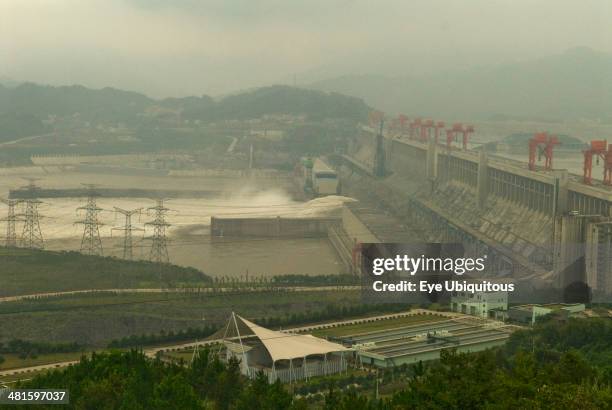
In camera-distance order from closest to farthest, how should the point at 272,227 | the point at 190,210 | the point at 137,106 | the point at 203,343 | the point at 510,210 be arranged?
1. the point at 203,343
2. the point at 510,210
3. the point at 272,227
4. the point at 190,210
5. the point at 137,106

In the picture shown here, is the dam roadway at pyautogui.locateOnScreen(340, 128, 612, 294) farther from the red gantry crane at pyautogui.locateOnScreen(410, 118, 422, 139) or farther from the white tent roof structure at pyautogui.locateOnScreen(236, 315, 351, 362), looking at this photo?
the white tent roof structure at pyautogui.locateOnScreen(236, 315, 351, 362)

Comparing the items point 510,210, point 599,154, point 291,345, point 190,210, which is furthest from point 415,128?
point 291,345

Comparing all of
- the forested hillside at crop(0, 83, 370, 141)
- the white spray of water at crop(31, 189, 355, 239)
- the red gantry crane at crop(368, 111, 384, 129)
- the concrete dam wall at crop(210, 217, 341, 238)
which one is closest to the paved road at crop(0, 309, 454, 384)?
the concrete dam wall at crop(210, 217, 341, 238)

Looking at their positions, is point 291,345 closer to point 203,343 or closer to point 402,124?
point 203,343

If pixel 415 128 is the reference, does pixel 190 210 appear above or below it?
below

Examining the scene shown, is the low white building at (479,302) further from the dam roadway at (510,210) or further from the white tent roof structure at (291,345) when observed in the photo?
the white tent roof structure at (291,345)

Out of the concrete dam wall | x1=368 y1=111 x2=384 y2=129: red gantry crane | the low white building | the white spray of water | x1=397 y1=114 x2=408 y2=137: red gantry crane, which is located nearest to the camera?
the low white building

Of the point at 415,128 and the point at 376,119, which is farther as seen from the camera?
the point at 376,119
